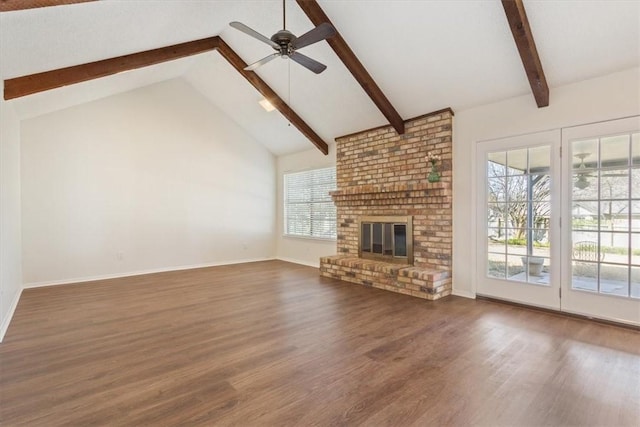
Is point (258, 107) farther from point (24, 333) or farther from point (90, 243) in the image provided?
point (24, 333)

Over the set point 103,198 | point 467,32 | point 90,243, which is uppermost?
point 467,32

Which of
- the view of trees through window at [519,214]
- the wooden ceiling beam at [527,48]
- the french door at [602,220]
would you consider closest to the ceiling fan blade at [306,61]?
the wooden ceiling beam at [527,48]

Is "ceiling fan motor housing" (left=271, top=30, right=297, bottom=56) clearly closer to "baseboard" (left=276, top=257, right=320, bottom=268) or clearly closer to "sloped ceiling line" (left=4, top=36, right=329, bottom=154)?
"sloped ceiling line" (left=4, top=36, right=329, bottom=154)

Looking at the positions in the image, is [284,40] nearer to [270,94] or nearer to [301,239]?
[270,94]

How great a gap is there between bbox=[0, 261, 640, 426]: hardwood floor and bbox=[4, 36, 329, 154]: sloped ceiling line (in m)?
2.55

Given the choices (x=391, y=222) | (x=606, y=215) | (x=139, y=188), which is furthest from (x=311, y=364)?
(x=139, y=188)

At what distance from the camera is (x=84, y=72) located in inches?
144

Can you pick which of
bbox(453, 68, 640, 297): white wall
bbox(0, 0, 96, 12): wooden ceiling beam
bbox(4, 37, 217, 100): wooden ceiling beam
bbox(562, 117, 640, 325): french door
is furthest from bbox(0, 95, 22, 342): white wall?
bbox(562, 117, 640, 325): french door

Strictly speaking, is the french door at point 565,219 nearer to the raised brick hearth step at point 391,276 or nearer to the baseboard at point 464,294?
the baseboard at point 464,294

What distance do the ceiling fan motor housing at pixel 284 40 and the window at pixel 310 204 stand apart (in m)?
3.63

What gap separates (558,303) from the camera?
357 centimetres

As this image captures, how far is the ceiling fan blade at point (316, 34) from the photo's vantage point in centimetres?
276

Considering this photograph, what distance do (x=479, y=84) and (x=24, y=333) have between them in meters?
5.66

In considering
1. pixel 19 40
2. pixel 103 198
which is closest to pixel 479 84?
pixel 19 40
